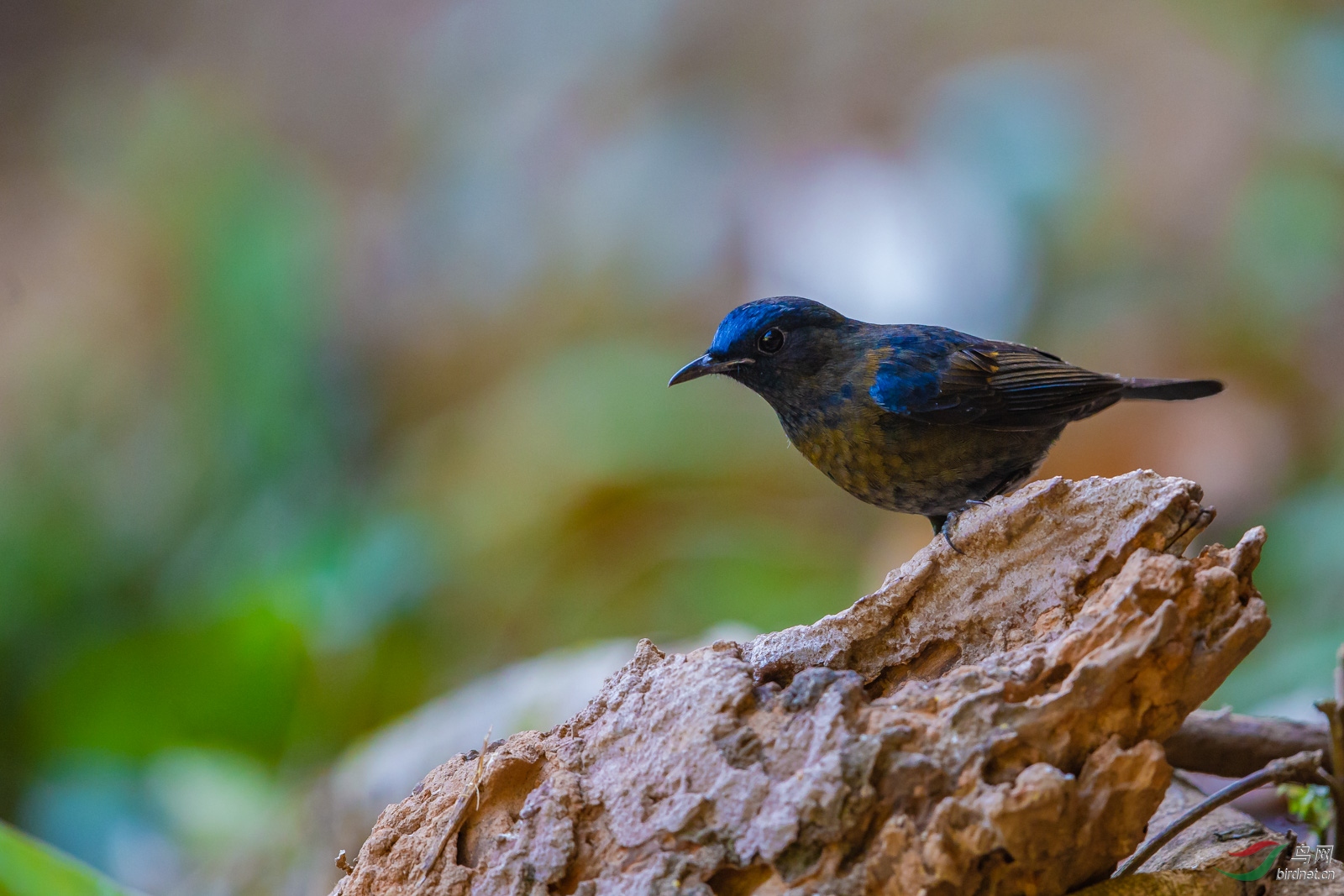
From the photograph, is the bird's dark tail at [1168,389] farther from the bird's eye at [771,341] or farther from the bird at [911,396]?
the bird's eye at [771,341]

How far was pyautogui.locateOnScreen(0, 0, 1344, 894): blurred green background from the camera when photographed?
606 centimetres

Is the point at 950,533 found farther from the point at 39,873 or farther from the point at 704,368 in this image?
the point at 39,873

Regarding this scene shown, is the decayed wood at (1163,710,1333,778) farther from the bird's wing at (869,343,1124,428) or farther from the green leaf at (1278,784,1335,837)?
the bird's wing at (869,343,1124,428)

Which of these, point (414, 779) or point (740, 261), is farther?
point (740, 261)

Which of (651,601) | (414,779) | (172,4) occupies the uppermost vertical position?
(172,4)

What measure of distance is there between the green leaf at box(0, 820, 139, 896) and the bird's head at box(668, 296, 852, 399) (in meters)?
2.22

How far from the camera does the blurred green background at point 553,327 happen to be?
606 cm

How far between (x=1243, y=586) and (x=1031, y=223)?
6.30 m

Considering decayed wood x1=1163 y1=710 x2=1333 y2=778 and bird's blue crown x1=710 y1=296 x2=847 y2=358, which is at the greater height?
bird's blue crown x1=710 y1=296 x2=847 y2=358

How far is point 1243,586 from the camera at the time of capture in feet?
6.72

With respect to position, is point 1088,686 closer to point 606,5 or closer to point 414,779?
point 414,779

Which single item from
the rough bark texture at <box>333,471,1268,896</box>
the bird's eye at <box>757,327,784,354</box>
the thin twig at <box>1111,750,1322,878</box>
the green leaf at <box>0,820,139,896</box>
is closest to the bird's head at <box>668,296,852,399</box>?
the bird's eye at <box>757,327,784,354</box>

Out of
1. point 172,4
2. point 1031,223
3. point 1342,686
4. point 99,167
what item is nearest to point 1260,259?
point 1031,223

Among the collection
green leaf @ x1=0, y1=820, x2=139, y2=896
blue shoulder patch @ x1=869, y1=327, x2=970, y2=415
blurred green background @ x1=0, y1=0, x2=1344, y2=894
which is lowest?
green leaf @ x1=0, y1=820, x2=139, y2=896
